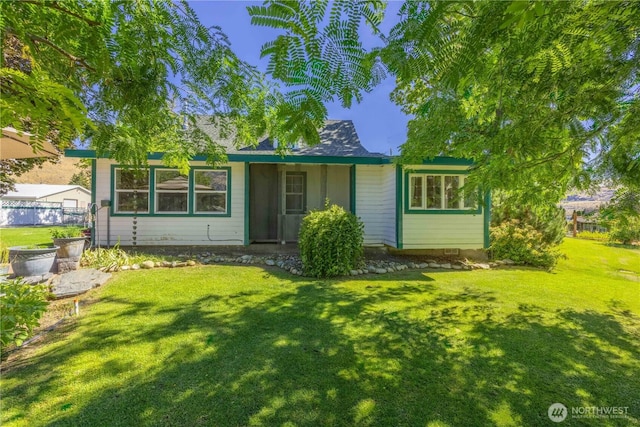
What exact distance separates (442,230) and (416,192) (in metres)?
1.32

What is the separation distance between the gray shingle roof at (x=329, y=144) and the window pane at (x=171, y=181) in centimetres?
163

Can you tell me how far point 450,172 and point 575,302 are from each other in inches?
159

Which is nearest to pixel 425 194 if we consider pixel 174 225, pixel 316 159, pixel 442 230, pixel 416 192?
pixel 416 192

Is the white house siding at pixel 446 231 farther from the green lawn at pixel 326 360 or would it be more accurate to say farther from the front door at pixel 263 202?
the front door at pixel 263 202

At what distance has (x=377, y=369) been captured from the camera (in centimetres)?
270

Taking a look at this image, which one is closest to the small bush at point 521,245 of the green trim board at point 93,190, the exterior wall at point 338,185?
the exterior wall at point 338,185

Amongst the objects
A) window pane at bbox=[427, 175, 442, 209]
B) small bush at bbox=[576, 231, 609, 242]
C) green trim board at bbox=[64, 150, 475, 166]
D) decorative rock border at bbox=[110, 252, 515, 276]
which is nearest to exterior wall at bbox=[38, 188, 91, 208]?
green trim board at bbox=[64, 150, 475, 166]

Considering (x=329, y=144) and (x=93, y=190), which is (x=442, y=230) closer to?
(x=329, y=144)

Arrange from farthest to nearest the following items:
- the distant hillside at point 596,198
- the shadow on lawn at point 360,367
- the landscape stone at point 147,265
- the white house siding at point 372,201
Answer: the white house siding at point 372,201 < the landscape stone at point 147,265 < the distant hillside at point 596,198 < the shadow on lawn at point 360,367

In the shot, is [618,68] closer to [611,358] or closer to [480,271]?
[611,358]

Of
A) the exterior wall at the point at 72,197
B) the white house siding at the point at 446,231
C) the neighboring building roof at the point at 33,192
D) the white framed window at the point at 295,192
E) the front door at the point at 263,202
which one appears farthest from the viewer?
the exterior wall at the point at 72,197

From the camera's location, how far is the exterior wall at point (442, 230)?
7.73 m

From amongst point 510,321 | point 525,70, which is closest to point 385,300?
point 510,321
